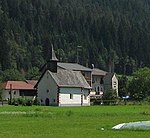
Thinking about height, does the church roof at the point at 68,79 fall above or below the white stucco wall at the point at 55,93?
above

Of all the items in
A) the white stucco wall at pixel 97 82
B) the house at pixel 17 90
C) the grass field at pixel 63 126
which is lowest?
the grass field at pixel 63 126

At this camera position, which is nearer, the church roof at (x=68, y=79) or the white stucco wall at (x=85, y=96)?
the church roof at (x=68, y=79)

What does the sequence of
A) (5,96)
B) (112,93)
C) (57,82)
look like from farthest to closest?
1. (5,96)
2. (112,93)
3. (57,82)

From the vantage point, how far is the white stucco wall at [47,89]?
9842 centimetres

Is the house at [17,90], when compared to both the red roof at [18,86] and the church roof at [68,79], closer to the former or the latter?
the red roof at [18,86]

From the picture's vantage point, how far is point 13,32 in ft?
636

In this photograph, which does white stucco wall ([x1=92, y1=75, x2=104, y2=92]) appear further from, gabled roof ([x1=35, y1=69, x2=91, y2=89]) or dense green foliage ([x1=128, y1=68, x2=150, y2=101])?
gabled roof ([x1=35, y1=69, x2=91, y2=89])

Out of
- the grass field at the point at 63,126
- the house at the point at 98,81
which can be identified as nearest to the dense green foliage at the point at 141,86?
the house at the point at 98,81

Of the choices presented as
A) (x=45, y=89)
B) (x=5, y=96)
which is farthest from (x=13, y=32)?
(x=45, y=89)

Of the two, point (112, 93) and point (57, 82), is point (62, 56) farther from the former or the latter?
point (57, 82)

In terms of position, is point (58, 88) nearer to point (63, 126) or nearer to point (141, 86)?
point (141, 86)

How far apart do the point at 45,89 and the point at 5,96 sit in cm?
3229

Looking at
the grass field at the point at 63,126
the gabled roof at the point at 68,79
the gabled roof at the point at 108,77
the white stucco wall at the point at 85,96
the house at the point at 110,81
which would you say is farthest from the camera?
the gabled roof at the point at 108,77

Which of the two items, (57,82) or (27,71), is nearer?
(57,82)
